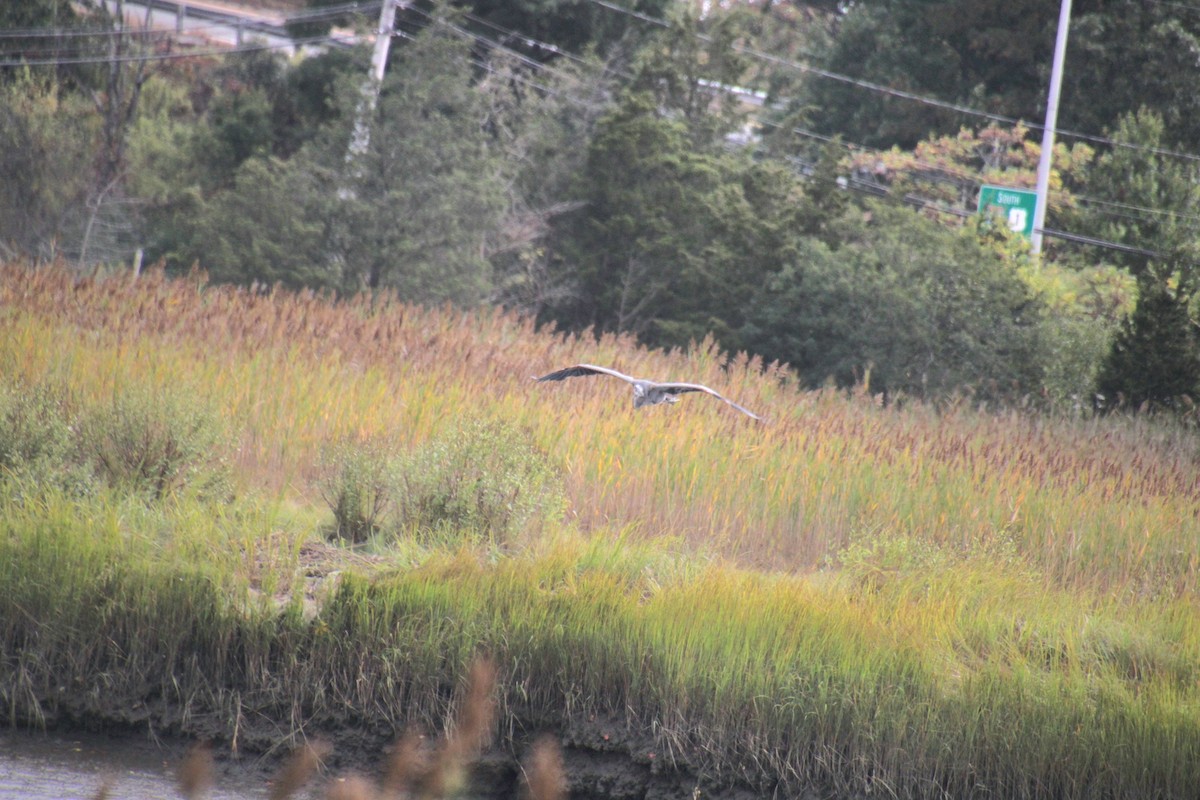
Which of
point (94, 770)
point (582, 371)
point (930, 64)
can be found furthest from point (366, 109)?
point (930, 64)

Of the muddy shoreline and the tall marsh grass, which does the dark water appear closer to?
the muddy shoreline

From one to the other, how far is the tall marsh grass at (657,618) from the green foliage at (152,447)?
0.69 feet

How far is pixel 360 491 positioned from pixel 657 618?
213 centimetres

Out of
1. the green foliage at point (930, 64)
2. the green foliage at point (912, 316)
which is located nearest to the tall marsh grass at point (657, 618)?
the green foliage at point (912, 316)

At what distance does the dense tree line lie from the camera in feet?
55.6

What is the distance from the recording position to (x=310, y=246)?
17984mm

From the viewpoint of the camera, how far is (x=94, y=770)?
18.4 ft

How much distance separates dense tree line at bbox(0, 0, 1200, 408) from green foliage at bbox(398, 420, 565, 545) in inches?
342

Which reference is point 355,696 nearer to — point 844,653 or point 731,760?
point 731,760

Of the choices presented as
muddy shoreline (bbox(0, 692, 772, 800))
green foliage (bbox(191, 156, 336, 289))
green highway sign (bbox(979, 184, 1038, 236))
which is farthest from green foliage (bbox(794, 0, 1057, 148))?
muddy shoreline (bbox(0, 692, 772, 800))

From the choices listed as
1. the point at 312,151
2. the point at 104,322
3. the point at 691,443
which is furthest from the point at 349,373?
the point at 312,151

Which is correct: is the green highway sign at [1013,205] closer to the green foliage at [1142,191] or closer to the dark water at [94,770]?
the green foliage at [1142,191]

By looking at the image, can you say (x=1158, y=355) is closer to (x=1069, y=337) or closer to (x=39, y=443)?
(x=1069, y=337)

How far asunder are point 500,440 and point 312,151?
41.6ft
